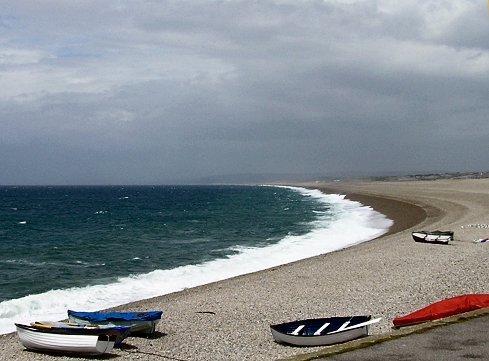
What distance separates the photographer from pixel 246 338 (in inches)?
594

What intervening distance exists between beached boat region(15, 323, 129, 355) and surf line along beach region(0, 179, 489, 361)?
11.2 inches

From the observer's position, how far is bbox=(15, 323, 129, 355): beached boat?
46.6 ft

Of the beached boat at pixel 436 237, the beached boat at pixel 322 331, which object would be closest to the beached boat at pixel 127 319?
the beached boat at pixel 322 331

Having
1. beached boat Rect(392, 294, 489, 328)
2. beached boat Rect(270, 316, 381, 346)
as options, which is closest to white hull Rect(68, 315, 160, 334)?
beached boat Rect(270, 316, 381, 346)

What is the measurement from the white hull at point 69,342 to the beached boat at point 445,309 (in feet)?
23.4

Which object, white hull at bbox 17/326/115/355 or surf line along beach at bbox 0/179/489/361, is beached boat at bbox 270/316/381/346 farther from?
white hull at bbox 17/326/115/355

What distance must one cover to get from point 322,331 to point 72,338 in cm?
595

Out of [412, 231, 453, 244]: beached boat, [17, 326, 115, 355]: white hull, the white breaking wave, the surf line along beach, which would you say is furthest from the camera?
[412, 231, 453, 244]: beached boat

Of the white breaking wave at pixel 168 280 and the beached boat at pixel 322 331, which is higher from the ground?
the beached boat at pixel 322 331

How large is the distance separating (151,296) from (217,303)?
5.14 m

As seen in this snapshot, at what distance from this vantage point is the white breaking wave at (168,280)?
22.1 m

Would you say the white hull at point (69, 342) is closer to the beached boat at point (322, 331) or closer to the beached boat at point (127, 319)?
the beached boat at point (127, 319)

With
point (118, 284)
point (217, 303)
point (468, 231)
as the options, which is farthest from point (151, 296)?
point (468, 231)

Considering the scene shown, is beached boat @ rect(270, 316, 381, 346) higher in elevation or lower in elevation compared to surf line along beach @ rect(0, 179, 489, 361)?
higher
